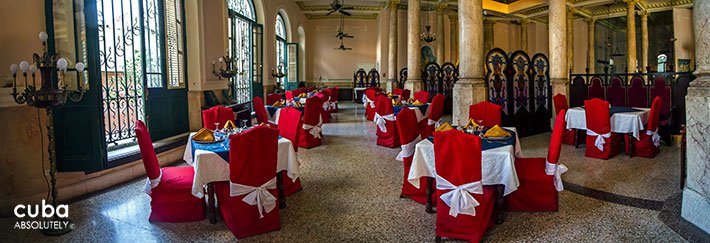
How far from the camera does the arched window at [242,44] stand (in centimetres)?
988

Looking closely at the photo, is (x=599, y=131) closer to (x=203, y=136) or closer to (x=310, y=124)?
(x=310, y=124)

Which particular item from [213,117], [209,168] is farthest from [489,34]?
[209,168]

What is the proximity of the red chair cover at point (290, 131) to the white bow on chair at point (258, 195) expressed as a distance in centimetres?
96

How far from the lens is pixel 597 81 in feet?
28.2

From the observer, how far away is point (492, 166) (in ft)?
10.7

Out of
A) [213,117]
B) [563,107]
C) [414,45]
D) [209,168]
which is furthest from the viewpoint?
[414,45]

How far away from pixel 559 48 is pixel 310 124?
5.97m

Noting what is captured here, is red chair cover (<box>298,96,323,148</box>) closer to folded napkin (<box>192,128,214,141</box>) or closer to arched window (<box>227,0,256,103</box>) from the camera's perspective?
arched window (<box>227,0,256,103</box>)

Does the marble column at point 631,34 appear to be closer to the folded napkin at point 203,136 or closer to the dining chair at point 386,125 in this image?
the dining chair at point 386,125

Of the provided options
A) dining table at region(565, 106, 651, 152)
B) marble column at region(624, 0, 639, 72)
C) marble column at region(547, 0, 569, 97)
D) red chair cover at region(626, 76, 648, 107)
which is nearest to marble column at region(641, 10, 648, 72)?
marble column at region(624, 0, 639, 72)

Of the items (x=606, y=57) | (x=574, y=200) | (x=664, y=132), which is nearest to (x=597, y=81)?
(x=664, y=132)

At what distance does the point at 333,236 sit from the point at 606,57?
79.7 ft

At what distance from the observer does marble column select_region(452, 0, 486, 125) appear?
7008 mm

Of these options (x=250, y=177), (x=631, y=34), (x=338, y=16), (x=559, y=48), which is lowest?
(x=250, y=177)
